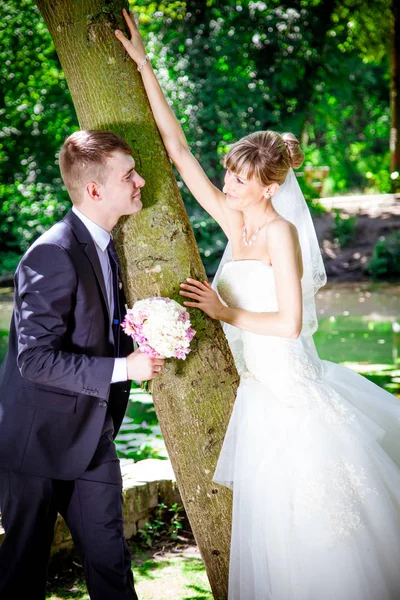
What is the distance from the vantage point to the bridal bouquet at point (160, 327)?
106 inches

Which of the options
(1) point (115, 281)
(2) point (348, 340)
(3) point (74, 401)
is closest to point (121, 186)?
(1) point (115, 281)

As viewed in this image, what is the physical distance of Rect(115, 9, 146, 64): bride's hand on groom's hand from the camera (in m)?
3.14

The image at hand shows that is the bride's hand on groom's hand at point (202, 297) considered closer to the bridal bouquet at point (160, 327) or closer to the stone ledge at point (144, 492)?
the bridal bouquet at point (160, 327)

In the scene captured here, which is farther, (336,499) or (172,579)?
(172,579)

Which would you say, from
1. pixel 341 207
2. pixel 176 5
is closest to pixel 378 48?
pixel 341 207

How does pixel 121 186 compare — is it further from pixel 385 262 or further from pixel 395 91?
pixel 395 91

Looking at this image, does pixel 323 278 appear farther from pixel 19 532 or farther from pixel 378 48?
pixel 378 48

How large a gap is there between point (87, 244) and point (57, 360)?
52 cm

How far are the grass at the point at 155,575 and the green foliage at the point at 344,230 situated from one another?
48.0ft

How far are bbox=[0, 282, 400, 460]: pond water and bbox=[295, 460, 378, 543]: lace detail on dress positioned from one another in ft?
9.78

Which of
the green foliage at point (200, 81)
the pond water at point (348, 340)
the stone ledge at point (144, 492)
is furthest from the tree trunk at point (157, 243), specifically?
the green foliage at point (200, 81)

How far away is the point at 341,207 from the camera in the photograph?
20266 mm

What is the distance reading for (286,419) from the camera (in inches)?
124

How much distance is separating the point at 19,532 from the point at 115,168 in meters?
1.51
